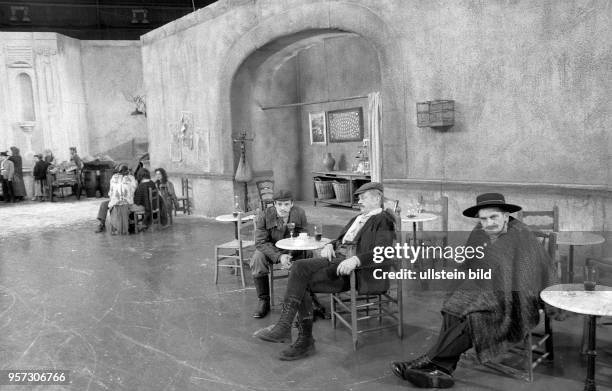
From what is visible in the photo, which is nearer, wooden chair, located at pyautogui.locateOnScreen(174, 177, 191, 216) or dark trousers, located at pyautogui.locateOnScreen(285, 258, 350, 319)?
dark trousers, located at pyautogui.locateOnScreen(285, 258, 350, 319)

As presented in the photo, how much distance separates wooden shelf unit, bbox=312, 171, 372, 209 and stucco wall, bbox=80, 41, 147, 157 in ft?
29.6

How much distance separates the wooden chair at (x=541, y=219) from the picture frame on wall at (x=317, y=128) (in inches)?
Answer: 295

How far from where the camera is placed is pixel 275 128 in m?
13.1

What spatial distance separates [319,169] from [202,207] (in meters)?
2.90

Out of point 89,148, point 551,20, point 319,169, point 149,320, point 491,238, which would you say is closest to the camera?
point 491,238

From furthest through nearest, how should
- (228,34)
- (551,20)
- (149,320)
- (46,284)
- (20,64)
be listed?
(20,64) < (228,34) < (46,284) < (551,20) < (149,320)

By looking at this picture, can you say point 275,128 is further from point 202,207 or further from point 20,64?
point 20,64

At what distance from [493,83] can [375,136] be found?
358 centimetres

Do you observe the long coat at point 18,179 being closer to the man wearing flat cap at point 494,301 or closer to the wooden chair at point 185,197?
the wooden chair at point 185,197

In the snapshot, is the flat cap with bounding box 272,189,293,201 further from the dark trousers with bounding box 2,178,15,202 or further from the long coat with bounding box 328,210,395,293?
the dark trousers with bounding box 2,178,15,202

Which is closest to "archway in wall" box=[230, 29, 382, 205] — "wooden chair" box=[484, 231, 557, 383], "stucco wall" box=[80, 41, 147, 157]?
"wooden chair" box=[484, 231, 557, 383]

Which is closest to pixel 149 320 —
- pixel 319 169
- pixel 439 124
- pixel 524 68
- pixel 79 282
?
pixel 79 282

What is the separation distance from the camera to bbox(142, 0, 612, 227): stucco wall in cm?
607

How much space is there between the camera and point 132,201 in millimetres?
10250
